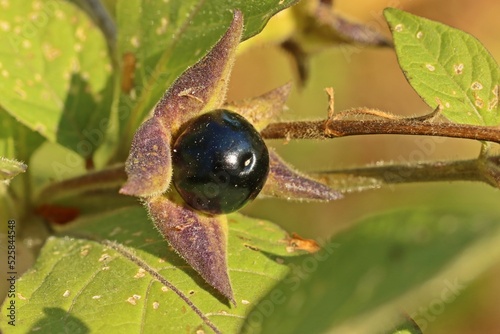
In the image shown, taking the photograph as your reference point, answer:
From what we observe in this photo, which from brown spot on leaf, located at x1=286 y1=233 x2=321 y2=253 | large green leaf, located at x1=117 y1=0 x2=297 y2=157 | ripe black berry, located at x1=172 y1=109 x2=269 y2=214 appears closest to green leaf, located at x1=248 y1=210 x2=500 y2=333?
ripe black berry, located at x1=172 y1=109 x2=269 y2=214

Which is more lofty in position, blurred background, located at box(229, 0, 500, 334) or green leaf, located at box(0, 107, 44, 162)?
green leaf, located at box(0, 107, 44, 162)

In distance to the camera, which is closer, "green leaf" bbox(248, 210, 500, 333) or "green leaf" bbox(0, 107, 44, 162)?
"green leaf" bbox(248, 210, 500, 333)

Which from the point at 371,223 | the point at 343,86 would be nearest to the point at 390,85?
the point at 343,86

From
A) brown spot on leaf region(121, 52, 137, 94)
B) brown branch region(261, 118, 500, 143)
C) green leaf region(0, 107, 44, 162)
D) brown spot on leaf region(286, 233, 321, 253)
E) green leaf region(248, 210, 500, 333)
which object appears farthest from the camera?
green leaf region(0, 107, 44, 162)

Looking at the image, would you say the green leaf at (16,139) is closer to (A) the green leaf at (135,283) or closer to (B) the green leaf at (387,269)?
(A) the green leaf at (135,283)

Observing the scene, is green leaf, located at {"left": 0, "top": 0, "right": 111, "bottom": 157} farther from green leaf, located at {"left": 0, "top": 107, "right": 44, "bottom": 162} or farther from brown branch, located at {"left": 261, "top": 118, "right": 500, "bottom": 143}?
brown branch, located at {"left": 261, "top": 118, "right": 500, "bottom": 143}
